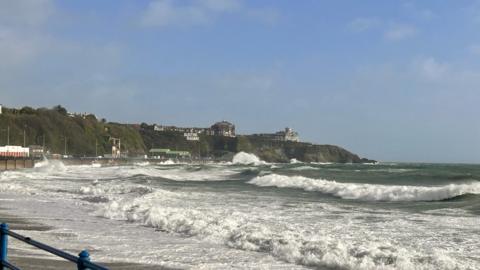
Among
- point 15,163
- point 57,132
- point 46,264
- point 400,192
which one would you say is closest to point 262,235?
point 46,264

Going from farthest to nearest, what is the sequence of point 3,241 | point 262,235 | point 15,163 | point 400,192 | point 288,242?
1. point 15,163
2. point 400,192
3. point 262,235
4. point 288,242
5. point 3,241

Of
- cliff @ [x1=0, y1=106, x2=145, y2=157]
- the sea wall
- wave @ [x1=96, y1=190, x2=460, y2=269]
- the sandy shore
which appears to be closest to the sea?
wave @ [x1=96, y1=190, x2=460, y2=269]

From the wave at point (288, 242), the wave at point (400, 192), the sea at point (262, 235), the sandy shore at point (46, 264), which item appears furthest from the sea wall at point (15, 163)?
the sandy shore at point (46, 264)

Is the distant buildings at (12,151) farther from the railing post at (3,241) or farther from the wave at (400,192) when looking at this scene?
the railing post at (3,241)

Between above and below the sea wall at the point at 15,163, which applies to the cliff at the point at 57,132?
above

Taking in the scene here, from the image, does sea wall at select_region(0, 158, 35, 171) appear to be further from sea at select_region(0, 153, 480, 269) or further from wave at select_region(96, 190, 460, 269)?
wave at select_region(96, 190, 460, 269)

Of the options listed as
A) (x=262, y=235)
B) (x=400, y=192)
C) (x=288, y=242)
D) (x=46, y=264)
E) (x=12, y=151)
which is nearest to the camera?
(x=46, y=264)

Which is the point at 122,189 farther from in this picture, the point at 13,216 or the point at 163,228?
the point at 163,228

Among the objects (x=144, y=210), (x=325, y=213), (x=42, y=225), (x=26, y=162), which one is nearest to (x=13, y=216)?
(x=42, y=225)

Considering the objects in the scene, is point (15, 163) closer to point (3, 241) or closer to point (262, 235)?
point (262, 235)

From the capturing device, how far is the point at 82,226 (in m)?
15.0

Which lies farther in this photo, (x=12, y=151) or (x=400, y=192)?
(x=12, y=151)

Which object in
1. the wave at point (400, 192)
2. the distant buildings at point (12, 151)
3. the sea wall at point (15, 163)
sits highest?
the distant buildings at point (12, 151)

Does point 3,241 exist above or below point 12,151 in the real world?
below
